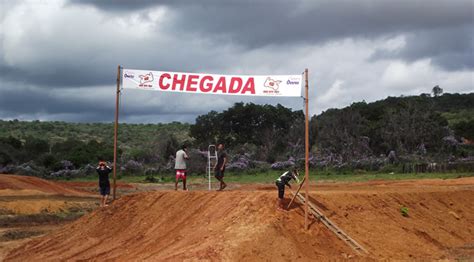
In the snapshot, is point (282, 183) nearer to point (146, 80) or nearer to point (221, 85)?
point (221, 85)

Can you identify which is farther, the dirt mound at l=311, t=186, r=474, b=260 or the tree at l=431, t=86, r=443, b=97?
the tree at l=431, t=86, r=443, b=97

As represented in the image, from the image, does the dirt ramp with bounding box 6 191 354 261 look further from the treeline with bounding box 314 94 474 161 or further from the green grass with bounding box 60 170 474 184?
the treeline with bounding box 314 94 474 161

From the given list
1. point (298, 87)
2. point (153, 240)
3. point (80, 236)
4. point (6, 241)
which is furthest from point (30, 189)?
point (298, 87)

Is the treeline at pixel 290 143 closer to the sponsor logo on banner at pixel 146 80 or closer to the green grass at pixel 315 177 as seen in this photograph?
the green grass at pixel 315 177

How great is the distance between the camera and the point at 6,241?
69.8 feet

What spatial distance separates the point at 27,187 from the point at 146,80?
2354 centimetres

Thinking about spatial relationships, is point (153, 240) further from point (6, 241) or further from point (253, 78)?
point (6, 241)

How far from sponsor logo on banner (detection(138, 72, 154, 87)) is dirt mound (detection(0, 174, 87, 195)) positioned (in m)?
21.1

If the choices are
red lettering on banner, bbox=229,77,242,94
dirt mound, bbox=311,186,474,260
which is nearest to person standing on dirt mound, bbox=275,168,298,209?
dirt mound, bbox=311,186,474,260

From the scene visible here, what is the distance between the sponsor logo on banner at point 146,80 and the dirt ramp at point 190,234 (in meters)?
3.53

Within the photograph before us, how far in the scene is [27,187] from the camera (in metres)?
39.1

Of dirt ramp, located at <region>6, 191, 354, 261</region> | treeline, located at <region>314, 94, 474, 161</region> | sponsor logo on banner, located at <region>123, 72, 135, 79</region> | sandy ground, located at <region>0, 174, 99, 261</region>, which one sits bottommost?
sandy ground, located at <region>0, 174, 99, 261</region>

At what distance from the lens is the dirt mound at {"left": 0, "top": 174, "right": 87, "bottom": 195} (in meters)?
37.3

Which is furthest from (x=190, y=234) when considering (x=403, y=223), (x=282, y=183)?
(x=403, y=223)
